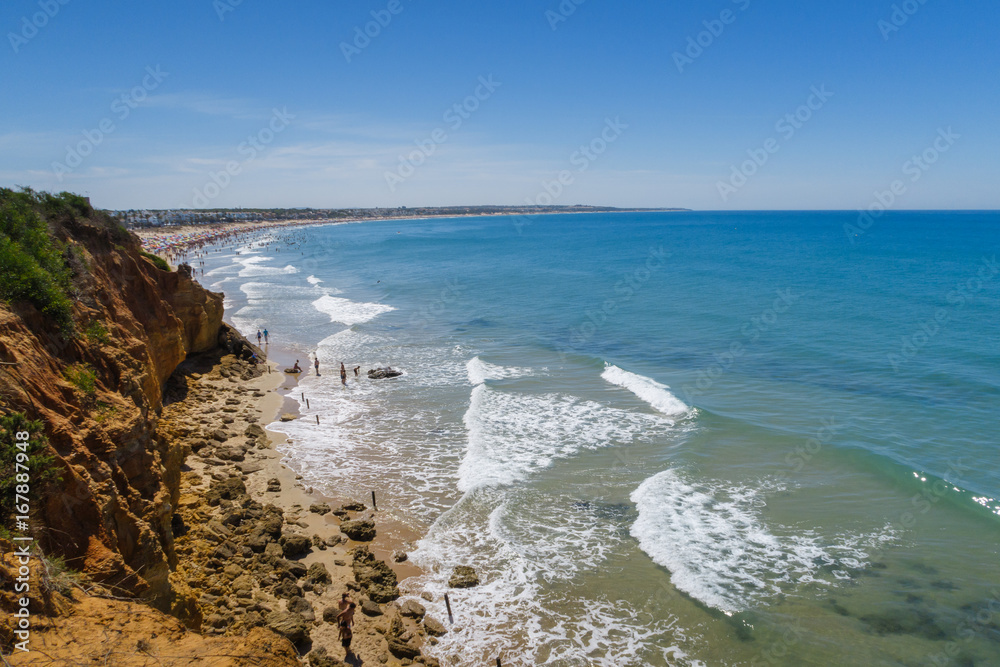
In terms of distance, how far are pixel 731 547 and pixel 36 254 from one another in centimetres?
1789

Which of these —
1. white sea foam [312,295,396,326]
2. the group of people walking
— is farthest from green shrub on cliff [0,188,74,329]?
white sea foam [312,295,396,326]

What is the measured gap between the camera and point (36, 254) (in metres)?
12.4

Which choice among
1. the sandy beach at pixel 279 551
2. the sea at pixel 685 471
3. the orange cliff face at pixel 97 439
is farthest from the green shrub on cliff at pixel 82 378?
the sea at pixel 685 471

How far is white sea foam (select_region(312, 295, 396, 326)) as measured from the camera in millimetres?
45347

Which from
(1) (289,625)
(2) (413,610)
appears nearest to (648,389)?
(2) (413,610)

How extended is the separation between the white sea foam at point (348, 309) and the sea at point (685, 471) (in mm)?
1683

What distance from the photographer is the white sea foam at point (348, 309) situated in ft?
149

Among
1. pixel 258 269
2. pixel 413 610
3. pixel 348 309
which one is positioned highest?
pixel 258 269

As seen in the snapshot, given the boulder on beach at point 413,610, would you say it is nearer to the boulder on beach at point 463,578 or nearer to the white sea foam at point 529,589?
the white sea foam at point 529,589

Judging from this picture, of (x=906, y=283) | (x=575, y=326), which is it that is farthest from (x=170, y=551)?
(x=906, y=283)

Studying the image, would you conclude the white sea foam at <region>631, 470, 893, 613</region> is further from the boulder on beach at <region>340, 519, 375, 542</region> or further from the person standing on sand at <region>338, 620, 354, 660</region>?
the person standing on sand at <region>338, 620, 354, 660</region>

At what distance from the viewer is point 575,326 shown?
40.1m

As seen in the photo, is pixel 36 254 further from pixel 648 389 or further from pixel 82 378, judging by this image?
pixel 648 389

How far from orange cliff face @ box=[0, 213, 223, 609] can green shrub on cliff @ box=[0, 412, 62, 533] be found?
0.53ft
